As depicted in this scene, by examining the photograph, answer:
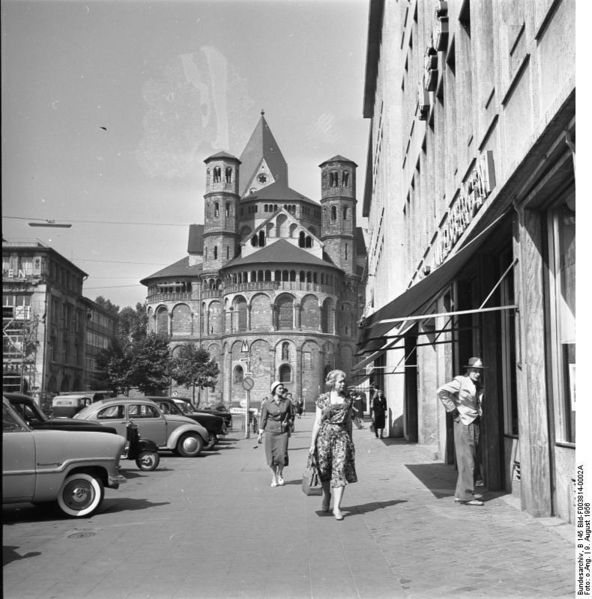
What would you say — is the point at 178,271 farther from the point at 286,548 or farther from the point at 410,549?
the point at 410,549

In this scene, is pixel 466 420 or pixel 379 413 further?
pixel 379 413

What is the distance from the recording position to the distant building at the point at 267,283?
90375 mm

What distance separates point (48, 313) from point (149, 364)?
15324mm

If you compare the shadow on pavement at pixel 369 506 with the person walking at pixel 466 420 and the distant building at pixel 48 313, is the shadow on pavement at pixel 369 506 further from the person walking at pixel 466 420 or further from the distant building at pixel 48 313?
the distant building at pixel 48 313

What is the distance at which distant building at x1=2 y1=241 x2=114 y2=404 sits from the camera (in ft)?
211

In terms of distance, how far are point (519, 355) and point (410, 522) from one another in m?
2.24

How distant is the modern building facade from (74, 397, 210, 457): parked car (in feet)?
18.0

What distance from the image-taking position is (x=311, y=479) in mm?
10508

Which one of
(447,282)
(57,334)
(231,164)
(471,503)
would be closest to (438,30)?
(447,282)

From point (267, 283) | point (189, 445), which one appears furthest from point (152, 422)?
point (267, 283)

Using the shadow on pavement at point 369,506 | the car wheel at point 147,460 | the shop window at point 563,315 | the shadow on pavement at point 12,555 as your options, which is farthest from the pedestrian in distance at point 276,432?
the shadow on pavement at point 12,555

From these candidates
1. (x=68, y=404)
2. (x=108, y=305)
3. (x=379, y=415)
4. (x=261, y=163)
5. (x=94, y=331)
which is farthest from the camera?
(x=108, y=305)

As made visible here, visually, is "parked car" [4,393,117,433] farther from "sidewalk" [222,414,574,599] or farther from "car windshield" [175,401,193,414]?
"car windshield" [175,401,193,414]

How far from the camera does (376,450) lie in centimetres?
2166
